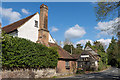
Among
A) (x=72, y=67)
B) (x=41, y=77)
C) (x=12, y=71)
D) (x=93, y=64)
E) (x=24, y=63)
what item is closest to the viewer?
(x=12, y=71)

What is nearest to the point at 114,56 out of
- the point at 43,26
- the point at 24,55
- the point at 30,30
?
the point at 43,26

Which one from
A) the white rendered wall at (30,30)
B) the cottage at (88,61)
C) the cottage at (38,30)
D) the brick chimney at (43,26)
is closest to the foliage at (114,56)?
the cottage at (88,61)

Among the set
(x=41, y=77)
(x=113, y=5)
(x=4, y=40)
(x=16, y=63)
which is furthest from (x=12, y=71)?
(x=113, y=5)

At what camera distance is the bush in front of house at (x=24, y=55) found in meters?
10.9

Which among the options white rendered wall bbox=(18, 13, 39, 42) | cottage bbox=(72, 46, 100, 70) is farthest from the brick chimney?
cottage bbox=(72, 46, 100, 70)

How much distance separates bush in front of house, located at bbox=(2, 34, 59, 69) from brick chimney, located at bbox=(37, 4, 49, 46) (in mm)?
3133

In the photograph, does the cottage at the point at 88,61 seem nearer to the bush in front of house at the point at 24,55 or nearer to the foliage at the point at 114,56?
the foliage at the point at 114,56

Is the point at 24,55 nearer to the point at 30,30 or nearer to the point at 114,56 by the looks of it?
the point at 30,30

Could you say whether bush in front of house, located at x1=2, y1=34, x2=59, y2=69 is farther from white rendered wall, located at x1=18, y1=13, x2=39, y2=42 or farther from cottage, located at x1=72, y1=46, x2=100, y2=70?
cottage, located at x1=72, y1=46, x2=100, y2=70

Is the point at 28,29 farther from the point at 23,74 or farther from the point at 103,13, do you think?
the point at 103,13

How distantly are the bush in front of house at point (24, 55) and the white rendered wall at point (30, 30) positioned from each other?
202 inches

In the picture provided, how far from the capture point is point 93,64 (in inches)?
1508

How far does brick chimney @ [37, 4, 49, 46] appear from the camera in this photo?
19.9 metres

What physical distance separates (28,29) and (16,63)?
9.70 metres
